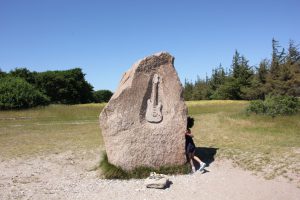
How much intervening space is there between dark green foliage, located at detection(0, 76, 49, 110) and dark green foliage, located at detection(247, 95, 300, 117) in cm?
3795

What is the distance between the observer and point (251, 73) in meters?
78.1

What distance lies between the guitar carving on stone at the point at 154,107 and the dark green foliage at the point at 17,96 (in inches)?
1823

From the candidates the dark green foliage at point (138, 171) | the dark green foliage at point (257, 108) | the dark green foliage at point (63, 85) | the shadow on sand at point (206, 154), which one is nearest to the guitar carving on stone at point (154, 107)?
the dark green foliage at point (138, 171)

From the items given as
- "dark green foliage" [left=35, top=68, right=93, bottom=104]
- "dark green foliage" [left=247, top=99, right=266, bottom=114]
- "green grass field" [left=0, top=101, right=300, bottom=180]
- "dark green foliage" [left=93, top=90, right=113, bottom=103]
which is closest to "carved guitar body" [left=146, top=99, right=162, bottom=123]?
"green grass field" [left=0, top=101, right=300, bottom=180]

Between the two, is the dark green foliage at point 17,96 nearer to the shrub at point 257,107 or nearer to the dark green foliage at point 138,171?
the shrub at point 257,107

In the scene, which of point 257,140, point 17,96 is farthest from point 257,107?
point 17,96

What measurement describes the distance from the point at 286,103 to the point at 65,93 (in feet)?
202

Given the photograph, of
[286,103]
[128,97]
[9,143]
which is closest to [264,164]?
[128,97]

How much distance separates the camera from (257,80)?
68312mm

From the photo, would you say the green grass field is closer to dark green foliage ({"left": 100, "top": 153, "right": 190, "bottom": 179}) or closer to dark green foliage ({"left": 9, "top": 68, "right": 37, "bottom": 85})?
dark green foliage ({"left": 100, "top": 153, "right": 190, "bottom": 179})

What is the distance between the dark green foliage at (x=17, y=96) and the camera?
182ft

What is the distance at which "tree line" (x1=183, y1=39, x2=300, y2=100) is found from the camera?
52.6 metres

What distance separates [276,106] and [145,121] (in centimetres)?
1905

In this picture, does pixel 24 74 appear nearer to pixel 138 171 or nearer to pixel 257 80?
pixel 257 80
